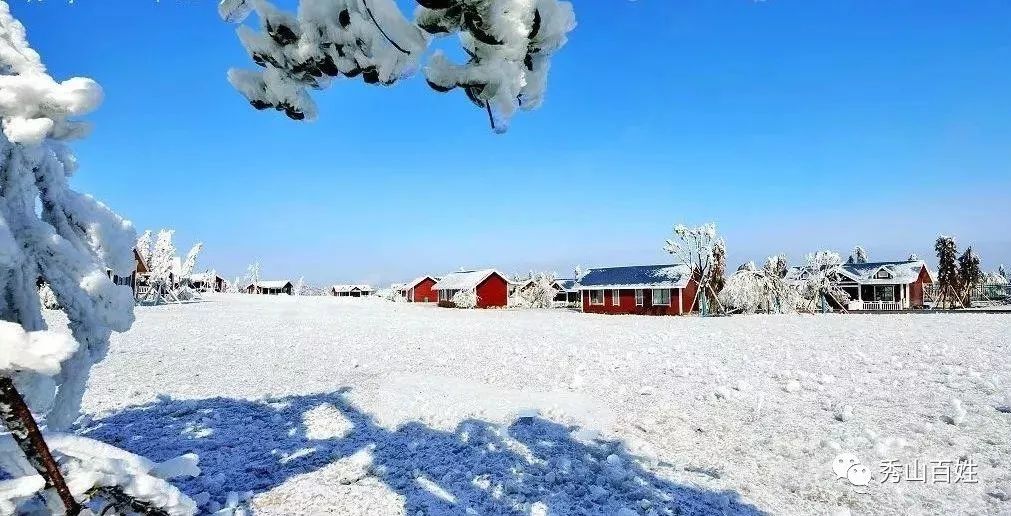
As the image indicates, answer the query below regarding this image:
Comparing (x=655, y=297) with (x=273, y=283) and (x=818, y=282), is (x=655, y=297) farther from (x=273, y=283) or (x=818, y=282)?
(x=273, y=283)

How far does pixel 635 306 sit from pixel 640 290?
4.28 ft

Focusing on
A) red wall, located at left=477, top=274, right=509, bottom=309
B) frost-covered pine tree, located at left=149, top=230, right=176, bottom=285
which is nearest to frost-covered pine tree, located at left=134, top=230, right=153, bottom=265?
frost-covered pine tree, located at left=149, top=230, right=176, bottom=285

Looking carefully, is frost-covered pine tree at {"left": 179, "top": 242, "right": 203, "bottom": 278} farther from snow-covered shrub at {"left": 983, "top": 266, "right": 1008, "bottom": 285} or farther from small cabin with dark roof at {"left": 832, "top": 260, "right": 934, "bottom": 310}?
snow-covered shrub at {"left": 983, "top": 266, "right": 1008, "bottom": 285}

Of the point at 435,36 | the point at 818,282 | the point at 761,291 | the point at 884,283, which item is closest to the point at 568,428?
the point at 435,36

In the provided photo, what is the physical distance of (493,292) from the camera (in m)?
55.4

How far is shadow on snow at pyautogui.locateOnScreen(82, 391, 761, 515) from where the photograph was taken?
4531 millimetres

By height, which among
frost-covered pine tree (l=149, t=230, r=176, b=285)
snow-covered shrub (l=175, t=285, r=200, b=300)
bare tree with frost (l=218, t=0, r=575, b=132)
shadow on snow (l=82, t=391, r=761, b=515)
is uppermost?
frost-covered pine tree (l=149, t=230, r=176, b=285)

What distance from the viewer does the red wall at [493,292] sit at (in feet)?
177

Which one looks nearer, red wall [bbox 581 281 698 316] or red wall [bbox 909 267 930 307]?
red wall [bbox 581 281 698 316]

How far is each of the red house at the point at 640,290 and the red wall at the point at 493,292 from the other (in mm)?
14008

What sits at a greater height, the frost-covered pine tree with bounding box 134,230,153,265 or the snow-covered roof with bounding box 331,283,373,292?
the frost-covered pine tree with bounding box 134,230,153,265

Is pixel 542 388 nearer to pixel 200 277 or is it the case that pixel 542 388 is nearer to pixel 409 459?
pixel 409 459

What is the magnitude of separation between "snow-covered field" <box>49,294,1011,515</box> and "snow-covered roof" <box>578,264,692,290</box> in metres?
26.7

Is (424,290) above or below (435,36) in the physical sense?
below
